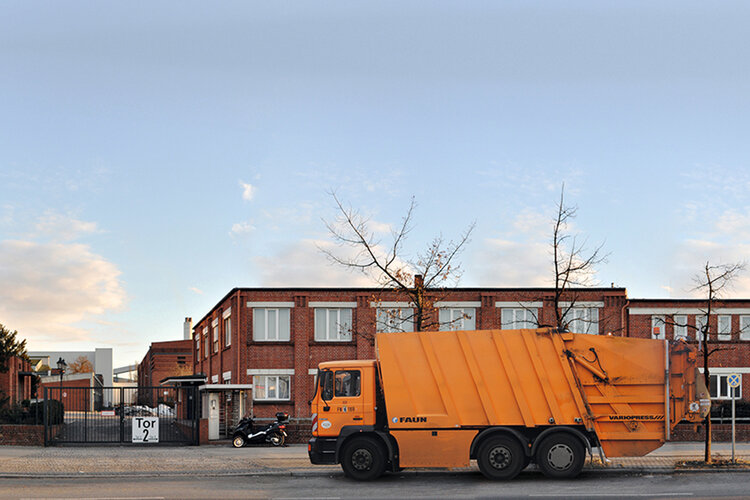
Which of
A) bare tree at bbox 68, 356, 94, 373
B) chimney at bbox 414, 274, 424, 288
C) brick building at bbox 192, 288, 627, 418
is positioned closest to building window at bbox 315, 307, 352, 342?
brick building at bbox 192, 288, 627, 418

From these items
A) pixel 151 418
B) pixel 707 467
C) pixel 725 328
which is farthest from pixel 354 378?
pixel 725 328

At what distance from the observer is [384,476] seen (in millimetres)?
19938

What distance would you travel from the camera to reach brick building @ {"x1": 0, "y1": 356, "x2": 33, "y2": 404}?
51144 millimetres

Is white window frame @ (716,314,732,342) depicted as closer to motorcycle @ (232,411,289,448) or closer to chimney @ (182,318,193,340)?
motorcycle @ (232,411,289,448)

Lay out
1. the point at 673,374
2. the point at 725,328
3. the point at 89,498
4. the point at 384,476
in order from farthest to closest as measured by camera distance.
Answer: the point at 725,328
the point at 384,476
the point at 673,374
the point at 89,498

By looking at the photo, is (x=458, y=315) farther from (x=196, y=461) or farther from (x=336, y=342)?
(x=196, y=461)

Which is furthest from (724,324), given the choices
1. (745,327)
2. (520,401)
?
(520,401)

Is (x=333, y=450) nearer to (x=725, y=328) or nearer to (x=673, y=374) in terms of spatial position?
(x=673, y=374)

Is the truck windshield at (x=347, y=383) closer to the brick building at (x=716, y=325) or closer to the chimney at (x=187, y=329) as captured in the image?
the brick building at (x=716, y=325)

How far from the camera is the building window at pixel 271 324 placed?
42.6 metres

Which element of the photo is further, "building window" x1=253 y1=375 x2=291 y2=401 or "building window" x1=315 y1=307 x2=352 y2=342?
"building window" x1=315 y1=307 x2=352 y2=342

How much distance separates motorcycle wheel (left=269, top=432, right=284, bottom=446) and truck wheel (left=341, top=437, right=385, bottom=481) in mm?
12022

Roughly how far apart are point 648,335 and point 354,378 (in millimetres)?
29047

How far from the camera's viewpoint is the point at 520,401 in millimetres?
18734
